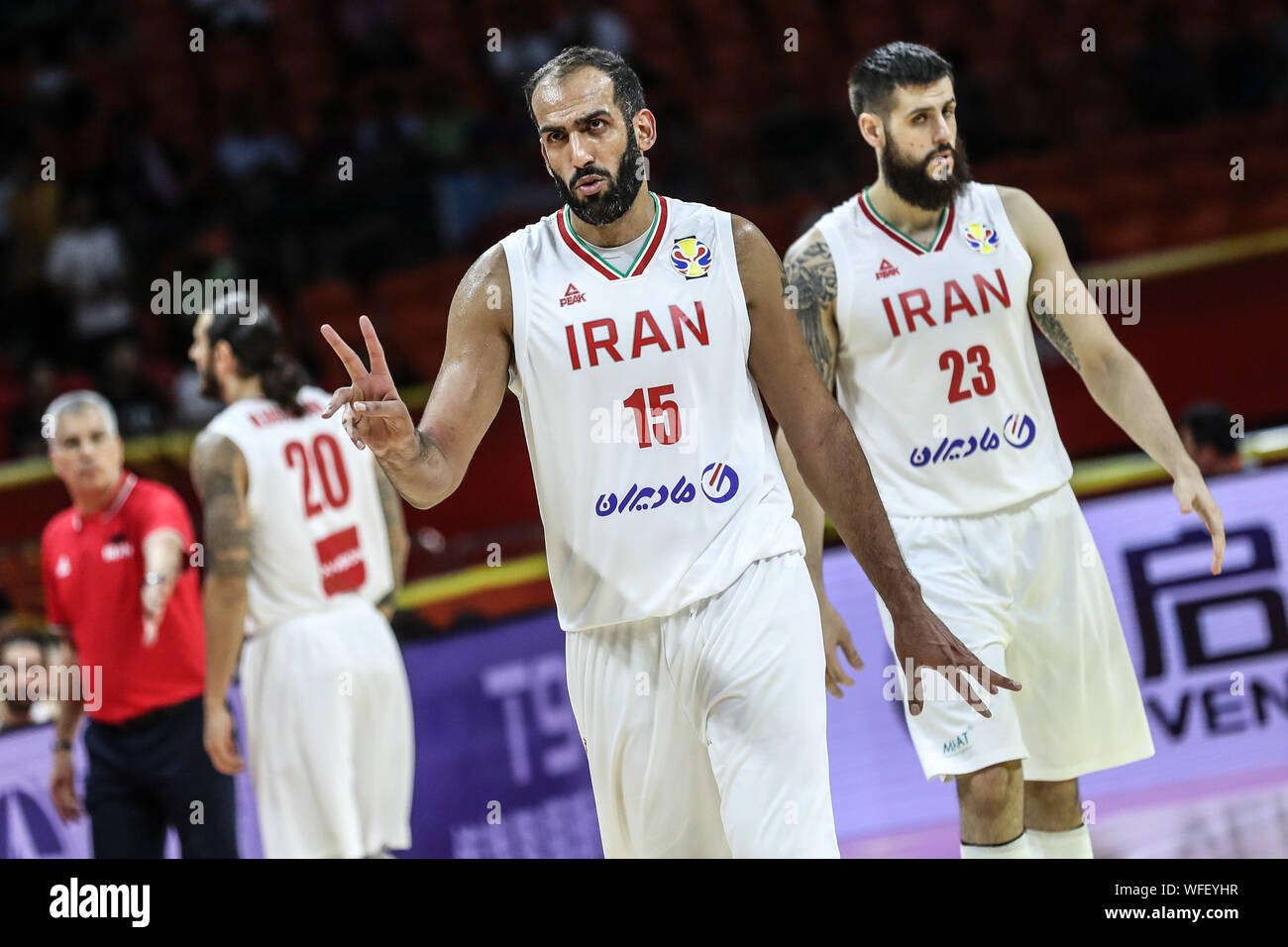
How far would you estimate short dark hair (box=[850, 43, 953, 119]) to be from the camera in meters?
4.89

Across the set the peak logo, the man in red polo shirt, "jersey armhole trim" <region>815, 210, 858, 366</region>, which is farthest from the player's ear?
the man in red polo shirt

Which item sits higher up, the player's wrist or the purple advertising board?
the player's wrist

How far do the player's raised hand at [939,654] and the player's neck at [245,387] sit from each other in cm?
330

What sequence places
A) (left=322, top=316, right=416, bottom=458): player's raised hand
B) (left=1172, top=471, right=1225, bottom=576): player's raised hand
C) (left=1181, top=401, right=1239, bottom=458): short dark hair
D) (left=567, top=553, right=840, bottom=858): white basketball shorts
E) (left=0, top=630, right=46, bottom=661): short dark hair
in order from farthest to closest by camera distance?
(left=1181, top=401, right=1239, bottom=458): short dark hair, (left=0, top=630, right=46, bottom=661): short dark hair, (left=1172, top=471, right=1225, bottom=576): player's raised hand, (left=567, top=553, right=840, bottom=858): white basketball shorts, (left=322, top=316, right=416, bottom=458): player's raised hand

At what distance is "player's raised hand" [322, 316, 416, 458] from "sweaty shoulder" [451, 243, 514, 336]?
56 cm

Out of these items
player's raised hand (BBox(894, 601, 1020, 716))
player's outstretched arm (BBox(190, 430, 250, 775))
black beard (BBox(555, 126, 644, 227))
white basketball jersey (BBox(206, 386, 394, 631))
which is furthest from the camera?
white basketball jersey (BBox(206, 386, 394, 631))

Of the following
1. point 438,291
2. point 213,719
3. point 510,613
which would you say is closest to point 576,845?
point 510,613

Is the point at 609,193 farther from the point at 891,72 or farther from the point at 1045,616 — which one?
the point at 1045,616

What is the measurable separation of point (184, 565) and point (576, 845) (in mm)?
2140

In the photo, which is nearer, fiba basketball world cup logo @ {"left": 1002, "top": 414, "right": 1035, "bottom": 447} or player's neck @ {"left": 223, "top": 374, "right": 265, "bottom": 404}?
fiba basketball world cup logo @ {"left": 1002, "top": 414, "right": 1035, "bottom": 447}

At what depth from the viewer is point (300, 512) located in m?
6.40

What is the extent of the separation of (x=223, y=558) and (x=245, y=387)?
695 millimetres

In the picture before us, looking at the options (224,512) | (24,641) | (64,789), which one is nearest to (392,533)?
(224,512)

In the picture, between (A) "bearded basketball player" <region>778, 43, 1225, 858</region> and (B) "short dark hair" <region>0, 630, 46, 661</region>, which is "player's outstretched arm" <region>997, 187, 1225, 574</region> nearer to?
(A) "bearded basketball player" <region>778, 43, 1225, 858</region>
